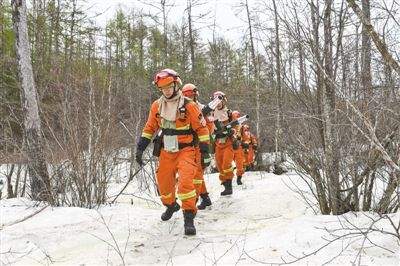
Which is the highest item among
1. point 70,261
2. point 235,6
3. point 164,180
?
point 235,6

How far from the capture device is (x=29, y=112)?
23.2 ft

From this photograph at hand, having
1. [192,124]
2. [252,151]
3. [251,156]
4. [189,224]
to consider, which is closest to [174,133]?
[192,124]

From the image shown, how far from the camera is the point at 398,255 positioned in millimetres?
3490

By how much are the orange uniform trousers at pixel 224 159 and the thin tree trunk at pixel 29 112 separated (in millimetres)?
3276

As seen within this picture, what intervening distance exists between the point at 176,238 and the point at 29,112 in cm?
341

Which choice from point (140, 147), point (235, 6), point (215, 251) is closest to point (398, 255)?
point (215, 251)

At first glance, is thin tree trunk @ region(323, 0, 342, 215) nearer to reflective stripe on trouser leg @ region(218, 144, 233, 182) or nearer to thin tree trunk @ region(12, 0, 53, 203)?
thin tree trunk @ region(12, 0, 53, 203)

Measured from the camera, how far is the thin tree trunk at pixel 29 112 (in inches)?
258

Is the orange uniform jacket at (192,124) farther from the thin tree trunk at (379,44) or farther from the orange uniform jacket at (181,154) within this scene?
the thin tree trunk at (379,44)

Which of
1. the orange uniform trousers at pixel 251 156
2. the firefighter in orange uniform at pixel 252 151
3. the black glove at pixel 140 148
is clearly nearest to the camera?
the black glove at pixel 140 148

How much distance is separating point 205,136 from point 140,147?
2.70 feet

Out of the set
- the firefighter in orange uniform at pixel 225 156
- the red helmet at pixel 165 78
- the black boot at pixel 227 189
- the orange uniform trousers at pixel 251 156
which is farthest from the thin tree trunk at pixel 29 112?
the orange uniform trousers at pixel 251 156

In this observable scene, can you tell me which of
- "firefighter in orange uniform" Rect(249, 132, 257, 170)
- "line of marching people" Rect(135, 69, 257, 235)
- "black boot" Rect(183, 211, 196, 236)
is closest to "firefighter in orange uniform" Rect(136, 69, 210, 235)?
"line of marching people" Rect(135, 69, 257, 235)

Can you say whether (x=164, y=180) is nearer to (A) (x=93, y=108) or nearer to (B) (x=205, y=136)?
(B) (x=205, y=136)
